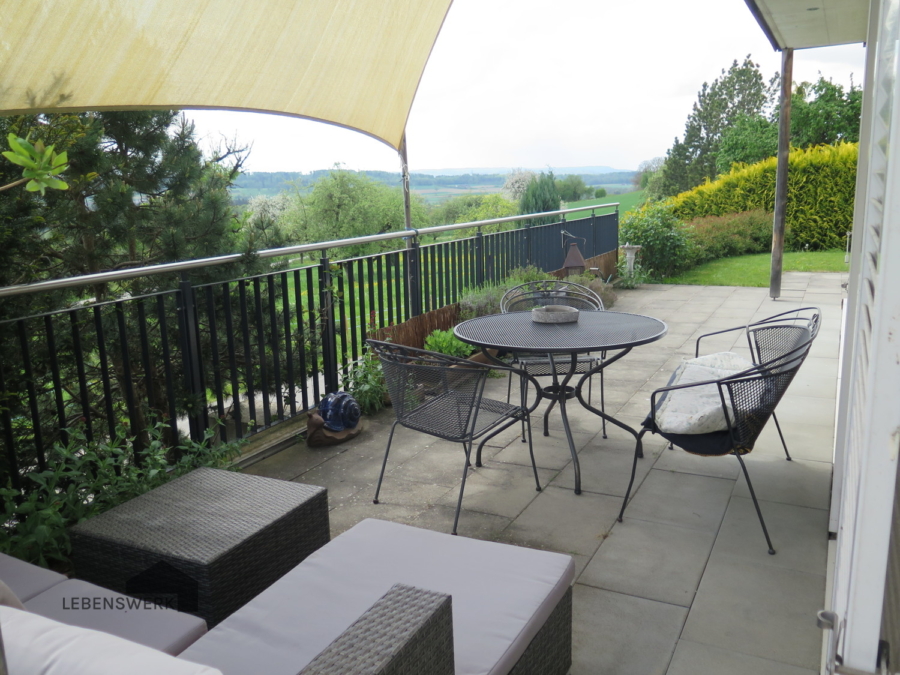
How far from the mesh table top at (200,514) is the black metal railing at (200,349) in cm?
72

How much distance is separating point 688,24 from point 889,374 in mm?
46010

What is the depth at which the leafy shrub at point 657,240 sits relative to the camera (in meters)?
10.5

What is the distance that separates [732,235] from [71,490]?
41.9ft

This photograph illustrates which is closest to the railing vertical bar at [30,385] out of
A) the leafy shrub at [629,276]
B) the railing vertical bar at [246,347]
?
the railing vertical bar at [246,347]

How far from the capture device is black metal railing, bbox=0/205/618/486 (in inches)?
118

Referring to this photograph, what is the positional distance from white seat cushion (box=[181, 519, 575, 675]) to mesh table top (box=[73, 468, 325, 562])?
1.09 feet

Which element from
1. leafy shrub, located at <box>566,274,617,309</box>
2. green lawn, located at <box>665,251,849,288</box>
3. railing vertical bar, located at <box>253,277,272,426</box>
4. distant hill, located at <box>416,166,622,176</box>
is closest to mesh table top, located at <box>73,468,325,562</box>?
railing vertical bar, located at <box>253,277,272,426</box>

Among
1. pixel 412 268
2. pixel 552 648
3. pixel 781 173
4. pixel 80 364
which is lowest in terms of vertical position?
pixel 552 648

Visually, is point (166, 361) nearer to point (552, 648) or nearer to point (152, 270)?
point (152, 270)

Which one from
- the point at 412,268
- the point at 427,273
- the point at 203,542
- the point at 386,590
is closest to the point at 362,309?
the point at 412,268

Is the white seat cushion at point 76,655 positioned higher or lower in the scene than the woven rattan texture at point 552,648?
higher

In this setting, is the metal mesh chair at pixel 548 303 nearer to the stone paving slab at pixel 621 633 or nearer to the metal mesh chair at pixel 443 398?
the metal mesh chair at pixel 443 398

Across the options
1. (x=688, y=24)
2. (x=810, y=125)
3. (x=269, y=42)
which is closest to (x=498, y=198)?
(x=810, y=125)

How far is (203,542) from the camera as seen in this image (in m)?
2.00
